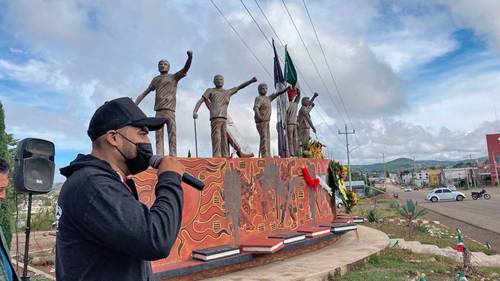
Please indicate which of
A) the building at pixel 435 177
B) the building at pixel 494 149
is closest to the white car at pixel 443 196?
the building at pixel 494 149

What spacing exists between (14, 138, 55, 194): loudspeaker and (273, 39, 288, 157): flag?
6672mm

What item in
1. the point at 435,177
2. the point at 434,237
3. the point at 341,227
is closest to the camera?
the point at 341,227

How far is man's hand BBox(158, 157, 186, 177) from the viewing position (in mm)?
1671

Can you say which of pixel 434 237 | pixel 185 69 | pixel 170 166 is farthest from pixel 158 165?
pixel 434 237

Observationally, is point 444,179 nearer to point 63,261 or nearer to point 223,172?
point 223,172

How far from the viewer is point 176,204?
159 cm

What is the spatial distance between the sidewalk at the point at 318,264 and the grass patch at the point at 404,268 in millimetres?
182

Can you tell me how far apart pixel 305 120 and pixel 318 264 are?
5.53 meters

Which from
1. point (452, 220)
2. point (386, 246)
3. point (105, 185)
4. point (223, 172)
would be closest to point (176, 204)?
point (105, 185)

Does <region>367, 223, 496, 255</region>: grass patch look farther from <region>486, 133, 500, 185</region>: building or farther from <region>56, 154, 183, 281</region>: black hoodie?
<region>486, 133, 500, 185</region>: building

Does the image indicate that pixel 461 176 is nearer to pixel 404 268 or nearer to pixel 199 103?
pixel 404 268

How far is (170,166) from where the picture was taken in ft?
5.53

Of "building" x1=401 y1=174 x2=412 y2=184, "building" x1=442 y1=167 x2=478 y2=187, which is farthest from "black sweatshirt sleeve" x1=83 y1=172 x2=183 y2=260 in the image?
"building" x1=401 y1=174 x2=412 y2=184

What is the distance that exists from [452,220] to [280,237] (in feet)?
49.0
